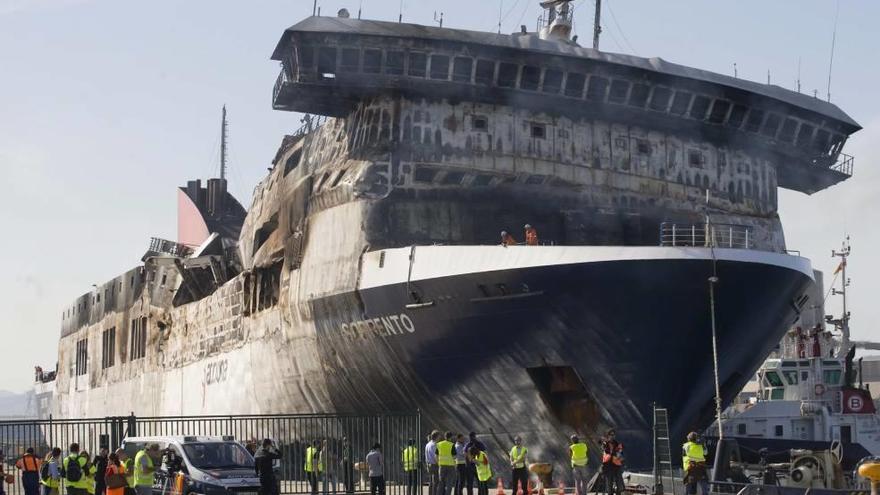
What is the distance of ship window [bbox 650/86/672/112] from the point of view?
33.1 metres

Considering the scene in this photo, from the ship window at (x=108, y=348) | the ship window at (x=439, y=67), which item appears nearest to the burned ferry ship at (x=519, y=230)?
the ship window at (x=439, y=67)

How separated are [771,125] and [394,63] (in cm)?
1072

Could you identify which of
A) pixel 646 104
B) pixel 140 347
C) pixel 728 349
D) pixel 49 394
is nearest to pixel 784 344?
pixel 646 104

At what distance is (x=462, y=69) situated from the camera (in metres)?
32.2

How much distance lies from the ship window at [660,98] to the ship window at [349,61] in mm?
7496

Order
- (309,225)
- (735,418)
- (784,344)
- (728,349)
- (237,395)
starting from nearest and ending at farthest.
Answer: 1. (728,349)
2. (309,225)
3. (735,418)
4. (237,395)
5. (784,344)

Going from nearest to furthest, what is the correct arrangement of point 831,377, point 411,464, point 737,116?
point 411,464 → point 737,116 → point 831,377

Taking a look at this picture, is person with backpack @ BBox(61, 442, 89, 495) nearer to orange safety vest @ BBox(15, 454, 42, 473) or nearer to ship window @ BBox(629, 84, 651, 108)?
orange safety vest @ BBox(15, 454, 42, 473)

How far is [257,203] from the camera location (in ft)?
142

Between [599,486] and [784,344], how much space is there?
85.7ft

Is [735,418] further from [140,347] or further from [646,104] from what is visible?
[140,347]

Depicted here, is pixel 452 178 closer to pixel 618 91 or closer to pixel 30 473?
pixel 618 91

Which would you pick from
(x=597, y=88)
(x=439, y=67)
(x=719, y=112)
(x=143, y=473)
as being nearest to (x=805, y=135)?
(x=719, y=112)

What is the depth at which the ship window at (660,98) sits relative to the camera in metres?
33.1
